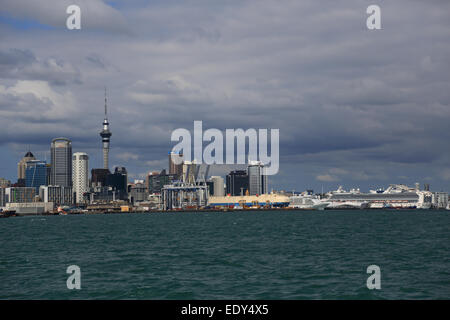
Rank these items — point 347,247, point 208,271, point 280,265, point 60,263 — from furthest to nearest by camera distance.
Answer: point 347,247, point 60,263, point 280,265, point 208,271

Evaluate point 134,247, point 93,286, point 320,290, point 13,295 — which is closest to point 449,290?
point 320,290

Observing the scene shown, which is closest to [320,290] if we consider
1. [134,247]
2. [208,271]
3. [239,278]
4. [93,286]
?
[239,278]

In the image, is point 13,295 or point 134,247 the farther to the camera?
point 134,247

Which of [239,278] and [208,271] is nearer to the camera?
[239,278]

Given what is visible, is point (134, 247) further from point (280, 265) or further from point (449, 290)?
point (449, 290)

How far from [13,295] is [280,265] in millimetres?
22713

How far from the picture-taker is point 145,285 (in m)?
39.5

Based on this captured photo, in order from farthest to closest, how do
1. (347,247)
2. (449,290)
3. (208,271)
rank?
1. (347,247)
2. (208,271)
3. (449,290)

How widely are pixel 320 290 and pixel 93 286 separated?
52.7ft
